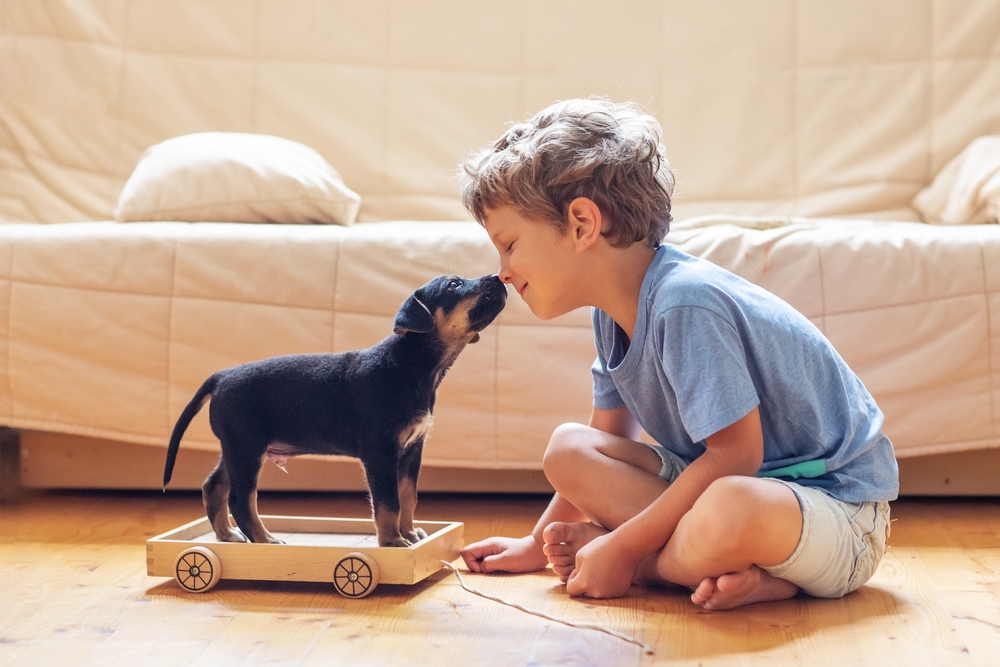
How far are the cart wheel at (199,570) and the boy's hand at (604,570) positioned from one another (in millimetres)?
470

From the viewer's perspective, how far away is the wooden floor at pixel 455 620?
3.30 feet

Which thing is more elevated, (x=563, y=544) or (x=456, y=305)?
(x=456, y=305)

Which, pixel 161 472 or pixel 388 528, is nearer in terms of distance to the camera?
pixel 388 528

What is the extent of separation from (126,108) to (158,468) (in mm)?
1081

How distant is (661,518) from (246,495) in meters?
0.54

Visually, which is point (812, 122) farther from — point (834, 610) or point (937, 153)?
point (834, 610)

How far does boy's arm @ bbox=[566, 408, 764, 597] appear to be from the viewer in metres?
1.15

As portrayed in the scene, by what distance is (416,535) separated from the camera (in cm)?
132

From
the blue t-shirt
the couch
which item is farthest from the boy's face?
the couch

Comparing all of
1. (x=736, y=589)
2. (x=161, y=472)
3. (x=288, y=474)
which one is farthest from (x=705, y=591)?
(x=161, y=472)

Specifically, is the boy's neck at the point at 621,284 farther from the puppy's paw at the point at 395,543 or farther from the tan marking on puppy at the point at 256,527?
the tan marking on puppy at the point at 256,527

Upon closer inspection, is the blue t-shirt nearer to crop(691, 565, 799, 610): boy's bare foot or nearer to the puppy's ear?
crop(691, 565, 799, 610): boy's bare foot

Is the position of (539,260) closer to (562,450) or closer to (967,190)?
(562,450)

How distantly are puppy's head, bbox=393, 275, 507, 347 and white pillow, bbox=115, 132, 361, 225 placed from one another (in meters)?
0.77
